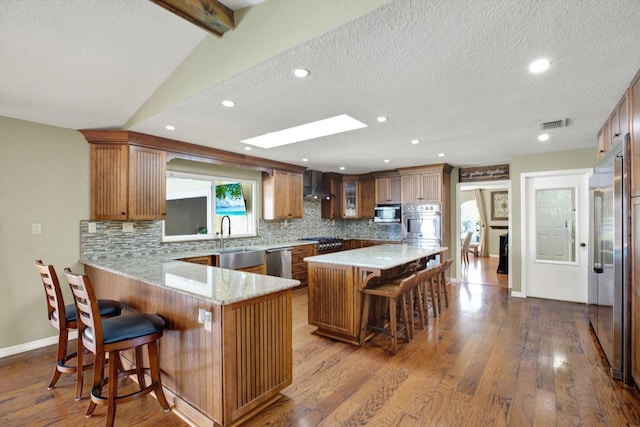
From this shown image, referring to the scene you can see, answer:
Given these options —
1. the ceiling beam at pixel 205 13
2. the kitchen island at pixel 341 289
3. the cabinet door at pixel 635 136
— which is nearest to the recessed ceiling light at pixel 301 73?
the ceiling beam at pixel 205 13

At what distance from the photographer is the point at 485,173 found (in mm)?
5754

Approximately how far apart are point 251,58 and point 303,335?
2.80 meters

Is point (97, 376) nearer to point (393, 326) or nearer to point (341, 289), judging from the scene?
point (341, 289)

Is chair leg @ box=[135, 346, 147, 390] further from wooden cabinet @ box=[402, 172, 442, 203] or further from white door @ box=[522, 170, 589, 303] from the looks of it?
white door @ box=[522, 170, 589, 303]

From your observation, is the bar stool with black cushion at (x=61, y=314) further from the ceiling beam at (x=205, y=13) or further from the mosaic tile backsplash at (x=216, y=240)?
the ceiling beam at (x=205, y=13)

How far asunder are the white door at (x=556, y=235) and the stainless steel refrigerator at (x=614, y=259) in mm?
1806

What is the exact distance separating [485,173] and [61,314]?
20.8 feet

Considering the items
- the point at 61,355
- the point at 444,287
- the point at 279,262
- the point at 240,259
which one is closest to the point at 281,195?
the point at 279,262

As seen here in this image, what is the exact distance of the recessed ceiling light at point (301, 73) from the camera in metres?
2.01

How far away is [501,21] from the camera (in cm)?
152

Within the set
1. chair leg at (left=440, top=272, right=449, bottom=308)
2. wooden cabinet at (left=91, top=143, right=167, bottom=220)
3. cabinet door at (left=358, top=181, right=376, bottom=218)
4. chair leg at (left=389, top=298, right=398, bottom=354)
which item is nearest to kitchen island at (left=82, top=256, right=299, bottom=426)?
chair leg at (left=389, top=298, right=398, bottom=354)

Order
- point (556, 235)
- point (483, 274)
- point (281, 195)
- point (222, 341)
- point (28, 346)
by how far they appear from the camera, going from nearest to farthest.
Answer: point (222, 341) < point (28, 346) < point (556, 235) < point (281, 195) < point (483, 274)

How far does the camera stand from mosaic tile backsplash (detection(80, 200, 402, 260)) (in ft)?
11.8

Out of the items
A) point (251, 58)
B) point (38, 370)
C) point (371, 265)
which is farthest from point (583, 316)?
point (38, 370)
